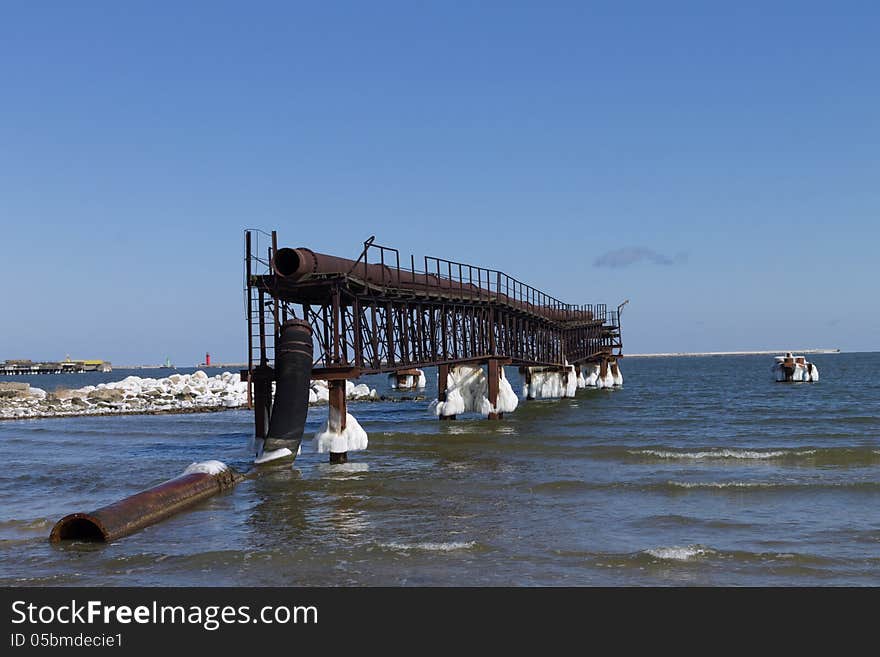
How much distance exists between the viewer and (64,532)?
15922mm

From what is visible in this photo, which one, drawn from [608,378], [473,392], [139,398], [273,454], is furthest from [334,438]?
[608,378]

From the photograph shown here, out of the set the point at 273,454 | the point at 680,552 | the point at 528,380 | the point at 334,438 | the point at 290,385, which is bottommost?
the point at 680,552

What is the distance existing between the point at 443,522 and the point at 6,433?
1412 inches

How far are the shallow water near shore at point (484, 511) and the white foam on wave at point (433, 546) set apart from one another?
0.08 m

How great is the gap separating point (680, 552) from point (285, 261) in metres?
16.8

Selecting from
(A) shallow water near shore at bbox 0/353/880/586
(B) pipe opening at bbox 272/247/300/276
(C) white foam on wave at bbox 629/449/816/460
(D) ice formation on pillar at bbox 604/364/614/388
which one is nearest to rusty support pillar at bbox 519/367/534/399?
(D) ice formation on pillar at bbox 604/364/614/388

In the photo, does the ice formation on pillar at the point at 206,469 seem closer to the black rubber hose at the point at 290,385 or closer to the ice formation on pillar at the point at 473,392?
the black rubber hose at the point at 290,385

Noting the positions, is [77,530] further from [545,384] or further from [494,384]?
[545,384]

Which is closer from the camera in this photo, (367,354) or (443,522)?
(443,522)

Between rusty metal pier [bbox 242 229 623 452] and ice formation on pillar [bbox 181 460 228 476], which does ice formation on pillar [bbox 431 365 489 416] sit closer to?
rusty metal pier [bbox 242 229 623 452]

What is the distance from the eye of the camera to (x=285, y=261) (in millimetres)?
26406

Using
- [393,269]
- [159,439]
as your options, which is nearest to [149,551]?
[393,269]
